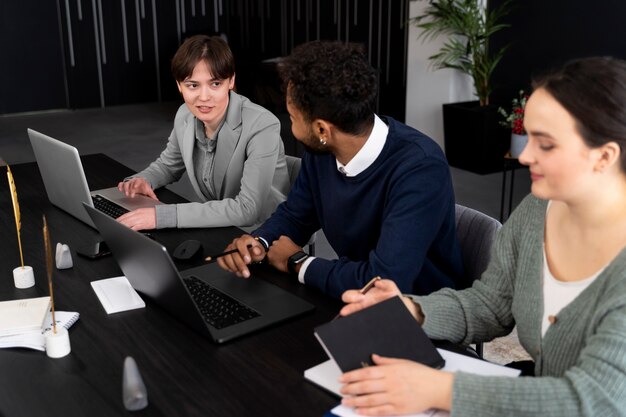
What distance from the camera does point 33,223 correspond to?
7.67 ft

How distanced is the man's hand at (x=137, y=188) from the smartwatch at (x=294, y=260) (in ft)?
2.96

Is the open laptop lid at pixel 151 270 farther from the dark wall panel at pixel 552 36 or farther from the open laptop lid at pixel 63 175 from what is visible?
the dark wall panel at pixel 552 36

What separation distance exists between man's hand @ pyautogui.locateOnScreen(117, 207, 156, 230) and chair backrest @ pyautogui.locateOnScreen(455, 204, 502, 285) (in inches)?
36.6

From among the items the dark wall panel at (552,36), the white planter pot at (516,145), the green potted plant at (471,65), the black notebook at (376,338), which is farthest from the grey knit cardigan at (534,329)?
the green potted plant at (471,65)

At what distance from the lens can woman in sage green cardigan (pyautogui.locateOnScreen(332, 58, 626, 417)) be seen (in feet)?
3.74

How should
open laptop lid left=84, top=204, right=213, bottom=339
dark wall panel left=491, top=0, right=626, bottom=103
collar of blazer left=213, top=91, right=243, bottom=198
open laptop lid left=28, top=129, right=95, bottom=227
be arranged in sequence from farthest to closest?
dark wall panel left=491, top=0, right=626, bottom=103 < collar of blazer left=213, top=91, right=243, bottom=198 < open laptop lid left=28, top=129, right=95, bottom=227 < open laptop lid left=84, top=204, right=213, bottom=339

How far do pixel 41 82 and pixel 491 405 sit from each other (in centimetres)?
811

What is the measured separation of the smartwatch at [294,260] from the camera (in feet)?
5.95

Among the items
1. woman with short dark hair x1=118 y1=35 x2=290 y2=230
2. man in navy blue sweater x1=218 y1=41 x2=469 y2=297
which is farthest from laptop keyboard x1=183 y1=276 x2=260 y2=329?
woman with short dark hair x1=118 y1=35 x2=290 y2=230

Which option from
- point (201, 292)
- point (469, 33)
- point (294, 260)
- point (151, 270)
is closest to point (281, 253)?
point (294, 260)

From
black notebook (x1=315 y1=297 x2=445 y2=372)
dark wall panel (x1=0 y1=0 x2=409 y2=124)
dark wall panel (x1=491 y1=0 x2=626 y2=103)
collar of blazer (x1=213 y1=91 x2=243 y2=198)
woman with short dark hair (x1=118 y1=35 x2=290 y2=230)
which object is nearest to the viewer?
black notebook (x1=315 y1=297 x2=445 y2=372)

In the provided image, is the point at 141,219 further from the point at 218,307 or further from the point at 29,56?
the point at 29,56

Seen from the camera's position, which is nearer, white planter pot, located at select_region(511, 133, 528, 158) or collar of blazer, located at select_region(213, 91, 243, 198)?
collar of blazer, located at select_region(213, 91, 243, 198)

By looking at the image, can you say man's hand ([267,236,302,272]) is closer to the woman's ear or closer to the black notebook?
the black notebook
